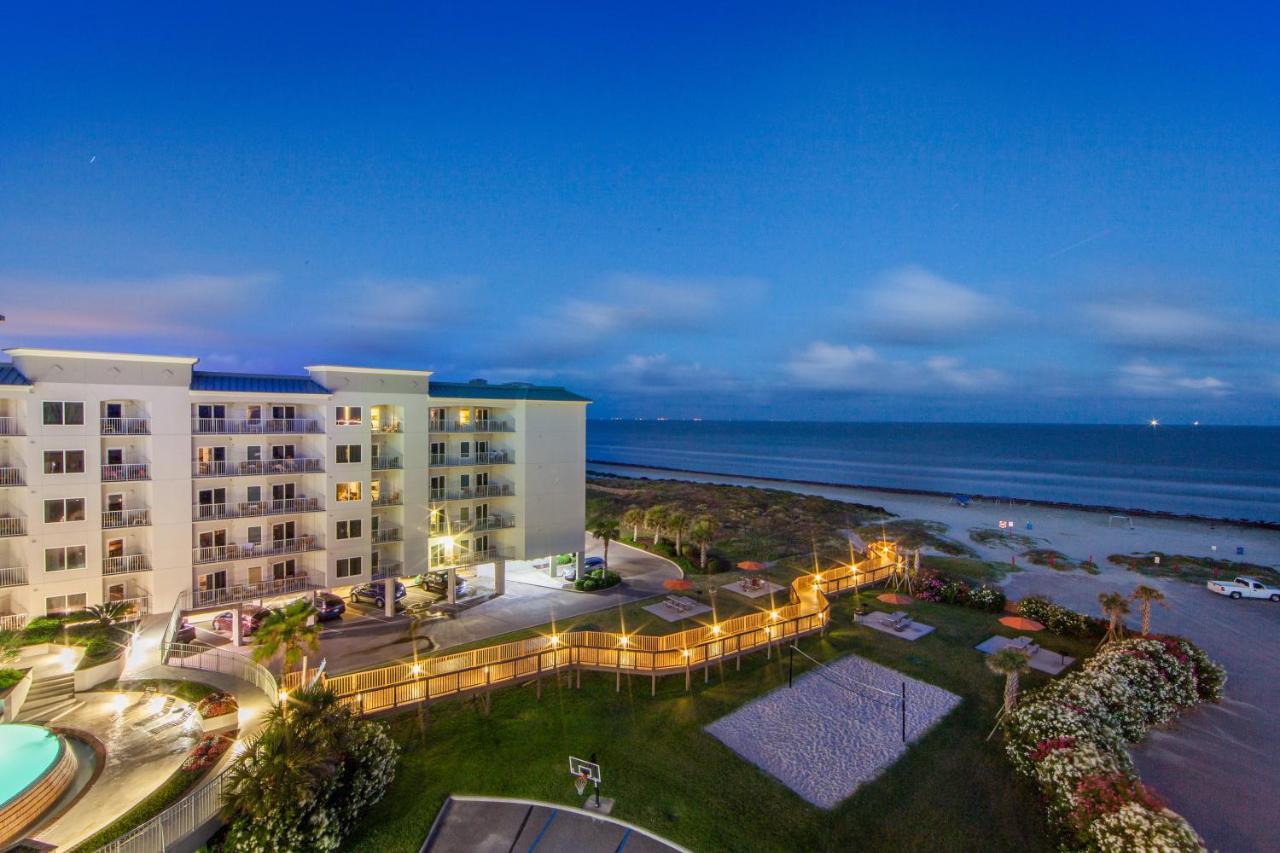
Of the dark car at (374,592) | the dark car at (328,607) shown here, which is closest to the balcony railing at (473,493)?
the dark car at (374,592)

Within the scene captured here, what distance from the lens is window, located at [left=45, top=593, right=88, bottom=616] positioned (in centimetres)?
2292

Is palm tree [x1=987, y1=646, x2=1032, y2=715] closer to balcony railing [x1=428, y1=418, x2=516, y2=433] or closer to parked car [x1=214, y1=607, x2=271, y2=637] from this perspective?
balcony railing [x1=428, y1=418, x2=516, y2=433]

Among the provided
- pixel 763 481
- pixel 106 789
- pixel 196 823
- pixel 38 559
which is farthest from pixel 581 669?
pixel 763 481

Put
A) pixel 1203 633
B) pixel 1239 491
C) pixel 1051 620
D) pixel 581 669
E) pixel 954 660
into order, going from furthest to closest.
→ pixel 1239 491, pixel 1203 633, pixel 1051 620, pixel 954 660, pixel 581 669

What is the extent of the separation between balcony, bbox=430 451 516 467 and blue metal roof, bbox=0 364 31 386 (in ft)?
53.2

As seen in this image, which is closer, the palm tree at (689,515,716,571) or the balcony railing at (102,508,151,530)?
the balcony railing at (102,508,151,530)

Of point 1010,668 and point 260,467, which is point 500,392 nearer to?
point 260,467

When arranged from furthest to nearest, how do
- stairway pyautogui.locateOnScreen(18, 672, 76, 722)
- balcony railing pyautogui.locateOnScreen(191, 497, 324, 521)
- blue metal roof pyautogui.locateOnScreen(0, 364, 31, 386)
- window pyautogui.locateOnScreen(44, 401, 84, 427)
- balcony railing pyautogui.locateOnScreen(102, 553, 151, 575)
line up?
1. balcony railing pyautogui.locateOnScreen(191, 497, 324, 521)
2. balcony railing pyautogui.locateOnScreen(102, 553, 151, 575)
3. window pyautogui.locateOnScreen(44, 401, 84, 427)
4. blue metal roof pyautogui.locateOnScreen(0, 364, 31, 386)
5. stairway pyautogui.locateOnScreen(18, 672, 76, 722)

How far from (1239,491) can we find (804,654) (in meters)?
107

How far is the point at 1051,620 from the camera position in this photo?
89.0 feet

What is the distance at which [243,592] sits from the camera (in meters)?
26.2

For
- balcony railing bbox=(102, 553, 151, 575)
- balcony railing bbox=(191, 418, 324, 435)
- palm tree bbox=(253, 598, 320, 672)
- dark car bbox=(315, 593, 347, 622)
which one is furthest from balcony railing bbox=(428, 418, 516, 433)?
palm tree bbox=(253, 598, 320, 672)

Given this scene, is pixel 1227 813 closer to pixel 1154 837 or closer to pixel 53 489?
pixel 1154 837

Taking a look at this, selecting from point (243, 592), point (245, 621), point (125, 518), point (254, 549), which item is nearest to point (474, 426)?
point (254, 549)
